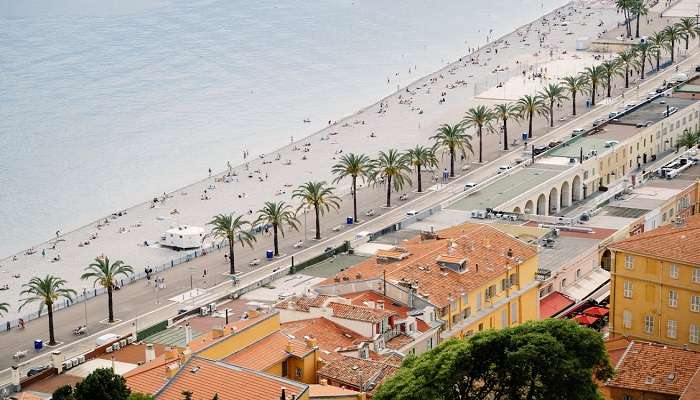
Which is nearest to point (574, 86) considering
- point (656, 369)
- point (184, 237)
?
point (184, 237)

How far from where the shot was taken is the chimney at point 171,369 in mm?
47094

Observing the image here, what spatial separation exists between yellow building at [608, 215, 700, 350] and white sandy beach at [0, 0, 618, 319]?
43230mm

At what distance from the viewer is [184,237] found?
97438 mm

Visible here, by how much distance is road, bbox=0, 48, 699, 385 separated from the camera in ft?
254

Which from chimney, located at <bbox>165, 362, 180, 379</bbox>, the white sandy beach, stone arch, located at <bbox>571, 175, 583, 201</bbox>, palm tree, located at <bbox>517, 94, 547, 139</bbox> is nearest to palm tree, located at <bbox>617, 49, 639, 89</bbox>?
the white sandy beach

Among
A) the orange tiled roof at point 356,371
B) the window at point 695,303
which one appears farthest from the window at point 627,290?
the orange tiled roof at point 356,371

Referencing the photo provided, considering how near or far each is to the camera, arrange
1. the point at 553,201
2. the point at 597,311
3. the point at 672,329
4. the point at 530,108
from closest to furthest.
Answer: the point at 672,329
the point at 597,311
the point at 553,201
the point at 530,108

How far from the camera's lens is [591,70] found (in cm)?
13488

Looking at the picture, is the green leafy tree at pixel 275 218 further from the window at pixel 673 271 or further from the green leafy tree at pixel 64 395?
the green leafy tree at pixel 64 395

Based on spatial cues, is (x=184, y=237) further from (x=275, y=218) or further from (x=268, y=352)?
(x=268, y=352)

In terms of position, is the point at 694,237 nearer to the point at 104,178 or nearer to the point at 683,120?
the point at 683,120

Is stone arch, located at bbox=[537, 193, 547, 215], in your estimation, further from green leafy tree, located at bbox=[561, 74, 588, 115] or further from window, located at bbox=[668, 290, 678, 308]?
green leafy tree, located at bbox=[561, 74, 588, 115]

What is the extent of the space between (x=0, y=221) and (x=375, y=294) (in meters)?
60.8

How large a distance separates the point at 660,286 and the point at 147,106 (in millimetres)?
104149
